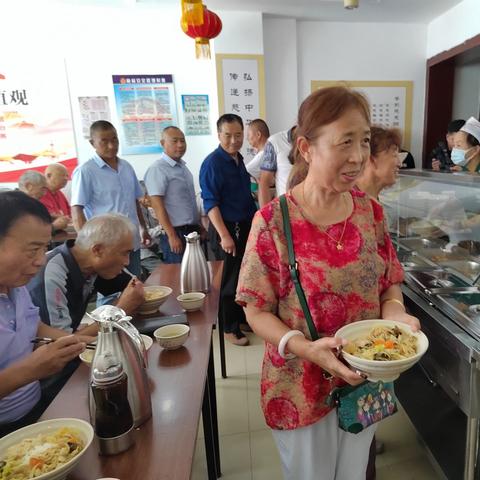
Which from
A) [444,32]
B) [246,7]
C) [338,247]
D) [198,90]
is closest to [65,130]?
[198,90]

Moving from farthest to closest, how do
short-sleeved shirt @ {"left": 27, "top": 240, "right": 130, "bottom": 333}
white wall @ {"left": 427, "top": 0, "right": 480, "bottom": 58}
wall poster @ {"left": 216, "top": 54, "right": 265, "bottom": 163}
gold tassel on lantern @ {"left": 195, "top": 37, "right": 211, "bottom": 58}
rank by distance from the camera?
wall poster @ {"left": 216, "top": 54, "right": 265, "bottom": 163}, white wall @ {"left": 427, "top": 0, "right": 480, "bottom": 58}, gold tassel on lantern @ {"left": 195, "top": 37, "right": 211, "bottom": 58}, short-sleeved shirt @ {"left": 27, "top": 240, "right": 130, "bottom": 333}

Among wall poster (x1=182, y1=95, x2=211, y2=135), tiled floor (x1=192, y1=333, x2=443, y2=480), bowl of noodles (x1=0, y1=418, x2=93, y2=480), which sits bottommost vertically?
tiled floor (x1=192, y1=333, x2=443, y2=480)

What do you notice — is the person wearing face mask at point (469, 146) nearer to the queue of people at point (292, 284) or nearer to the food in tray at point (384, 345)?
the queue of people at point (292, 284)

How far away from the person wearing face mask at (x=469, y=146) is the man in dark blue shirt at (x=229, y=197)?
150cm

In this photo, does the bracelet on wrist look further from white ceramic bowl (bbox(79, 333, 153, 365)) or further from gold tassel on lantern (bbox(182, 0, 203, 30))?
gold tassel on lantern (bbox(182, 0, 203, 30))

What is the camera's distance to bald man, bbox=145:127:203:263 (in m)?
2.93

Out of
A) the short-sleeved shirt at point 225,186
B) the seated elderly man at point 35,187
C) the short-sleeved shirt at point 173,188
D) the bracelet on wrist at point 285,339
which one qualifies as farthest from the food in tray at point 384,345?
the seated elderly man at point 35,187

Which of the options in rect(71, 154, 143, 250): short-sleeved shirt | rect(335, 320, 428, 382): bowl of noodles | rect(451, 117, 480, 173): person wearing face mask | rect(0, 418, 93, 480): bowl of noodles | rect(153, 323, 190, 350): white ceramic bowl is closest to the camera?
rect(0, 418, 93, 480): bowl of noodles

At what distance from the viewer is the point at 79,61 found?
→ 3.90m

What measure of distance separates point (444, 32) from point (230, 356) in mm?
3997

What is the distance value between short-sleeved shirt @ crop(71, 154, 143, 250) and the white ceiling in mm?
1791

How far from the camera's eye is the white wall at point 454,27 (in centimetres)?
358

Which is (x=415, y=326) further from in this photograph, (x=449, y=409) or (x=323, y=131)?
(x=449, y=409)

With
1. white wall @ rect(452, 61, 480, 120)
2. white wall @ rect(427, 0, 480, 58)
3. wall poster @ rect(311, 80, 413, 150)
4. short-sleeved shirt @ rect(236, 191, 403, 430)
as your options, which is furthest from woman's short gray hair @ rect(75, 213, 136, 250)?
white wall @ rect(452, 61, 480, 120)
